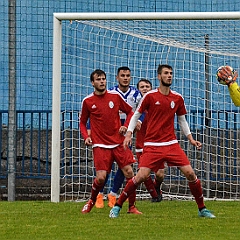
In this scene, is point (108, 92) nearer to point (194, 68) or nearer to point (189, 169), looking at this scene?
point (189, 169)

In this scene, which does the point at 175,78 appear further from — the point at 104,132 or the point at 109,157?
the point at 109,157

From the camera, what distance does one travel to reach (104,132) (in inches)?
416

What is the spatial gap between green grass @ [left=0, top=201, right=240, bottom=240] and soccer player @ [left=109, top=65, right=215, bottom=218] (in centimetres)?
37

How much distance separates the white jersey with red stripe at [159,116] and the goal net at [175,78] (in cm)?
345

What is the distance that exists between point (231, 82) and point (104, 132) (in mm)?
1912

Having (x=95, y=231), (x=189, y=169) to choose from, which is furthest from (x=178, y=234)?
(x=189, y=169)

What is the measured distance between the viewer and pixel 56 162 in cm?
1256

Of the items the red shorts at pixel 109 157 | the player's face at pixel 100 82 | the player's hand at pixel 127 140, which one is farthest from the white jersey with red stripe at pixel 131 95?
the player's hand at pixel 127 140

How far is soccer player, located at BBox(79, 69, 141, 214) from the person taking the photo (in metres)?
10.5

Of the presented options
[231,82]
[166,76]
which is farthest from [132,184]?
[231,82]

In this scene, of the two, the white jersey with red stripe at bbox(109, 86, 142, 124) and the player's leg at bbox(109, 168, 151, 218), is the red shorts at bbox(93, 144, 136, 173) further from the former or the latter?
the white jersey with red stripe at bbox(109, 86, 142, 124)

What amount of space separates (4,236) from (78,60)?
5945 millimetres

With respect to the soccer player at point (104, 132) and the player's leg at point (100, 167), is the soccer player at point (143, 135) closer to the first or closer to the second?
the soccer player at point (104, 132)

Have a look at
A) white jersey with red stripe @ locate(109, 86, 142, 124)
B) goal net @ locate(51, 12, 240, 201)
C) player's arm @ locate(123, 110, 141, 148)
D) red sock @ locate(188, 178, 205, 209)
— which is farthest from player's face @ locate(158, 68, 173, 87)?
goal net @ locate(51, 12, 240, 201)
